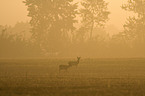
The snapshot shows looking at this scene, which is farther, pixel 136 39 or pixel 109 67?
pixel 136 39

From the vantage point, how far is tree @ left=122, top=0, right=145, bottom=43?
2591 inches

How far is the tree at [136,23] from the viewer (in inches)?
2591

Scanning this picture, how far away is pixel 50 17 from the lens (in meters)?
69.6

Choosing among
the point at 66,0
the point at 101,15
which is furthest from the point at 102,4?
the point at 66,0

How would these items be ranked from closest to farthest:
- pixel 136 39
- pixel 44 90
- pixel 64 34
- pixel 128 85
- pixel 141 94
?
pixel 141 94 < pixel 44 90 < pixel 128 85 < pixel 136 39 < pixel 64 34

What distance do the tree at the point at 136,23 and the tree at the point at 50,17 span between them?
38.6ft

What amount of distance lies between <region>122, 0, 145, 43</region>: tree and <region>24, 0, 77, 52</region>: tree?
11.8 metres

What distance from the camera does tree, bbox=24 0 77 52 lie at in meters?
68.6

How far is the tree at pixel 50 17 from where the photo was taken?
2699 inches

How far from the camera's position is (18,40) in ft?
220

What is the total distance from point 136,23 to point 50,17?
18.6m

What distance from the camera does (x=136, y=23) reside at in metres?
66.4

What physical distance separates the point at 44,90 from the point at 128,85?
17.6ft

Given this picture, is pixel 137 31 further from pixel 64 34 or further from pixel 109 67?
pixel 109 67
